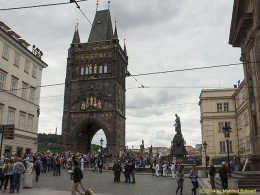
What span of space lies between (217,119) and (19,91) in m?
34.4

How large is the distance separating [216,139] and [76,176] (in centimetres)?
4237

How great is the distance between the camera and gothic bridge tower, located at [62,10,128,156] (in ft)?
183

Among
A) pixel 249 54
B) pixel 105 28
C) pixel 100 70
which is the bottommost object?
pixel 249 54

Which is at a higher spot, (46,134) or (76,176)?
(46,134)

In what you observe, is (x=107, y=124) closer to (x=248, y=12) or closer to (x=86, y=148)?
(x=86, y=148)

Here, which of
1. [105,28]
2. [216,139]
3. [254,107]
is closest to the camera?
[254,107]

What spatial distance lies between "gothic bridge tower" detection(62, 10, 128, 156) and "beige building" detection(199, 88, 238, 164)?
15771mm

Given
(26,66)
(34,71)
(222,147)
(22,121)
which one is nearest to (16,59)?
(26,66)

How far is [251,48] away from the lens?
85.1 ft

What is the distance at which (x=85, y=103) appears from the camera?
57.8 m

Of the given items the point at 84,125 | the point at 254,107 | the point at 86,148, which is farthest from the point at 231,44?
the point at 86,148

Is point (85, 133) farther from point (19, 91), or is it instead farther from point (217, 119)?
→ point (19, 91)

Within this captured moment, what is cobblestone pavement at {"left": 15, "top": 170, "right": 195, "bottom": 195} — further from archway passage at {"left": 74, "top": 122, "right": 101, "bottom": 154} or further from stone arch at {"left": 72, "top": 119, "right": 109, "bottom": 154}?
archway passage at {"left": 74, "top": 122, "right": 101, "bottom": 154}

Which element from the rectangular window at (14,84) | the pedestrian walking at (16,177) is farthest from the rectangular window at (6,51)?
the pedestrian walking at (16,177)
